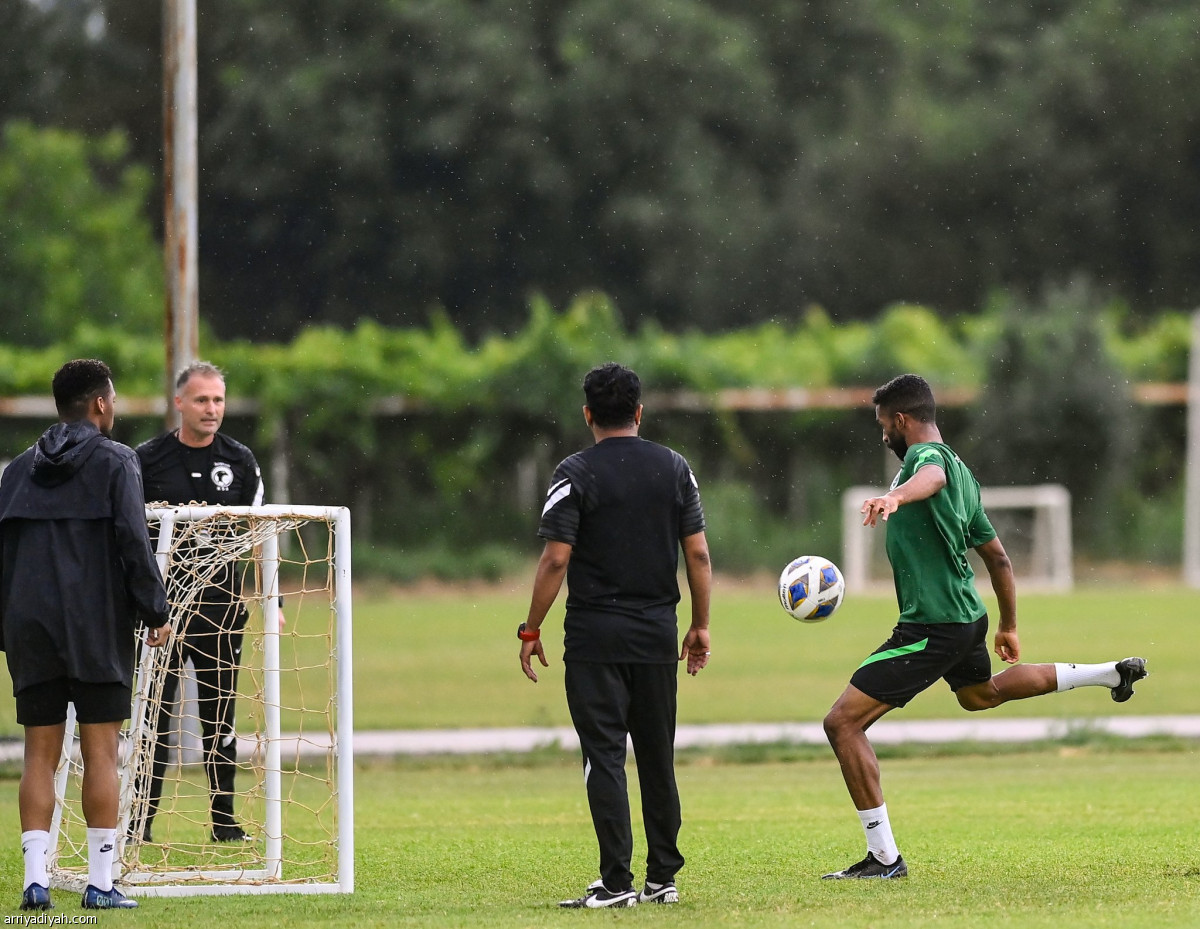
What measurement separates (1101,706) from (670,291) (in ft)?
106

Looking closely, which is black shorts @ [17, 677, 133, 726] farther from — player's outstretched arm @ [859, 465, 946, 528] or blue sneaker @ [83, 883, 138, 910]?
player's outstretched arm @ [859, 465, 946, 528]

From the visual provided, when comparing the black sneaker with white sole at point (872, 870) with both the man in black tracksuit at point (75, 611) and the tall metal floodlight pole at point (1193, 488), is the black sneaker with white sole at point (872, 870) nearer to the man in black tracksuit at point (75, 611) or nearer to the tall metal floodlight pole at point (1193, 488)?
the man in black tracksuit at point (75, 611)

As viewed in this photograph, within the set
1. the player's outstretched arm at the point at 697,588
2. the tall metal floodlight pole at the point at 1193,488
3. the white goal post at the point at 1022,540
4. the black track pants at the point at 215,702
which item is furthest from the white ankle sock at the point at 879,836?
the tall metal floodlight pole at the point at 1193,488

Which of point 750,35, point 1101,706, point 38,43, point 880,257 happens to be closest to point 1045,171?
point 880,257

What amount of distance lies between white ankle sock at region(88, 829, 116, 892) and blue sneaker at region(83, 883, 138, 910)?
0.06 feet

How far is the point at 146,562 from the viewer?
684cm

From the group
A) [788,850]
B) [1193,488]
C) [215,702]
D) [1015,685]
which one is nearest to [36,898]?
[215,702]

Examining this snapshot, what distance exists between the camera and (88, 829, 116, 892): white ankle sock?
6.98 metres

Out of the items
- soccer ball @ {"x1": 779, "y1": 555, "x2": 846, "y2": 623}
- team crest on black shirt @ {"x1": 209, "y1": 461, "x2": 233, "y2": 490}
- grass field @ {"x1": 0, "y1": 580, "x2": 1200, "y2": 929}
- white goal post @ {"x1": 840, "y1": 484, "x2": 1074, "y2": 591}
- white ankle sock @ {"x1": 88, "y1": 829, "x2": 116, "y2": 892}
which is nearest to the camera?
grass field @ {"x1": 0, "y1": 580, "x2": 1200, "y2": 929}

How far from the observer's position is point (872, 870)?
746 cm

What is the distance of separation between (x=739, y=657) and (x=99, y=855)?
49.6 ft

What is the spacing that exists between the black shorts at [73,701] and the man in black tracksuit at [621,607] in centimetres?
158

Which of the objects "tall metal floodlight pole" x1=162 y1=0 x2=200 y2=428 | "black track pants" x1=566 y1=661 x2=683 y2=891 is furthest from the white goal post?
"black track pants" x1=566 y1=661 x2=683 y2=891

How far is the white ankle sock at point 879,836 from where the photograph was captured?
747 centimetres
